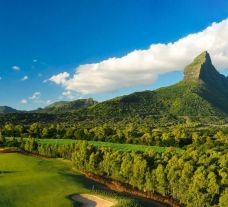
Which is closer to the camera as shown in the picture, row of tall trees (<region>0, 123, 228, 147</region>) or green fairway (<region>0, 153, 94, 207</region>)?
green fairway (<region>0, 153, 94, 207</region>)

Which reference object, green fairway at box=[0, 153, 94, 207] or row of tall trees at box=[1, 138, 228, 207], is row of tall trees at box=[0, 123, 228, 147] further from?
green fairway at box=[0, 153, 94, 207]

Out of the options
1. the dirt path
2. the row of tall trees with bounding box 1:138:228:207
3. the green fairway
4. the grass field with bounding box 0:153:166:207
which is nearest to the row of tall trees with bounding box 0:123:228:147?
the row of tall trees with bounding box 1:138:228:207

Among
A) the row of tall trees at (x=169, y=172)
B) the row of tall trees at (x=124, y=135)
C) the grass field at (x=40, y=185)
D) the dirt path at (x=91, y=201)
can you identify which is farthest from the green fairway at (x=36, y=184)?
the row of tall trees at (x=124, y=135)

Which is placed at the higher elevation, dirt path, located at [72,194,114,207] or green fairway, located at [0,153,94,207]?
green fairway, located at [0,153,94,207]

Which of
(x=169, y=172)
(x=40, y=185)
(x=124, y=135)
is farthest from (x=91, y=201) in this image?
(x=124, y=135)

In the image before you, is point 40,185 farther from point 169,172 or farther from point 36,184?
point 169,172

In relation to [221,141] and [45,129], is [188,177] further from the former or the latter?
[45,129]

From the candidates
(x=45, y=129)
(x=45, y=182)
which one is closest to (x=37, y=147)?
(x=45, y=129)

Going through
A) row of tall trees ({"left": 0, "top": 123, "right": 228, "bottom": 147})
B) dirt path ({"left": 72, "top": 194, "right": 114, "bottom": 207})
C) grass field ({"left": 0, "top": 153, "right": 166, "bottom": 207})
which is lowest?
dirt path ({"left": 72, "top": 194, "right": 114, "bottom": 207})
